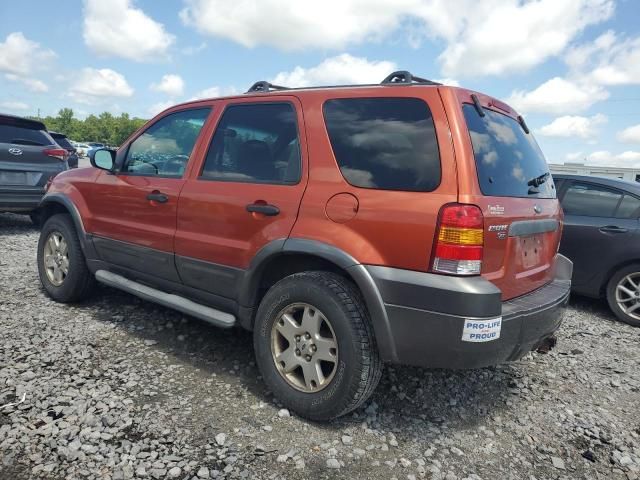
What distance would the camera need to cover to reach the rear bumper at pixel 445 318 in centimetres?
226

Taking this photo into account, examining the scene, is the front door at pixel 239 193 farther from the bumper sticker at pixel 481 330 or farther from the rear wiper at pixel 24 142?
the rear wiper at pixel 24 142

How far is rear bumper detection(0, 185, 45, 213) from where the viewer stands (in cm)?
700

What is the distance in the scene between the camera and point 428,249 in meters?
2.30

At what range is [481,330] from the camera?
2.28m

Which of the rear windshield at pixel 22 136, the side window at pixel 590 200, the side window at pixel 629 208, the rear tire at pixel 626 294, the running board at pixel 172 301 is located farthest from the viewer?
the rear windshield at pixel 22 136

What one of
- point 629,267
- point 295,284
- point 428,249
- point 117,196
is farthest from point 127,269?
point 629,267

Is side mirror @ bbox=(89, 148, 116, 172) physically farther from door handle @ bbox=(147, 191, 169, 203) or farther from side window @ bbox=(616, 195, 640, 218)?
side window @ bbox=(616, 195, 640, 218)

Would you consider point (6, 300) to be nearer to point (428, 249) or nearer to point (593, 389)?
point (428, 249)

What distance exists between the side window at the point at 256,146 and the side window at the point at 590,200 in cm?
397

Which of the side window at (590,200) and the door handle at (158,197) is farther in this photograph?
the side window at (590,200)

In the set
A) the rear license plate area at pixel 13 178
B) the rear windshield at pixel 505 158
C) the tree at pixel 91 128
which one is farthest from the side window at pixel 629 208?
the tree at pixel 91 128

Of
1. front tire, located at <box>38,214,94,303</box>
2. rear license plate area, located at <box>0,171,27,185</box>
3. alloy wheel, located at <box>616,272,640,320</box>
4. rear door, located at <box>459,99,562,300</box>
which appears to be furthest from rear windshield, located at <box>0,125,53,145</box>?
alloy wheel, located at <box>616,272,640,320</box>

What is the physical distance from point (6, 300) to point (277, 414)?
10.1ft

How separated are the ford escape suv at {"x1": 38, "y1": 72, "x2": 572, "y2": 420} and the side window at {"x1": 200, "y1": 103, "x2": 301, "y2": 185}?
0.01 m
